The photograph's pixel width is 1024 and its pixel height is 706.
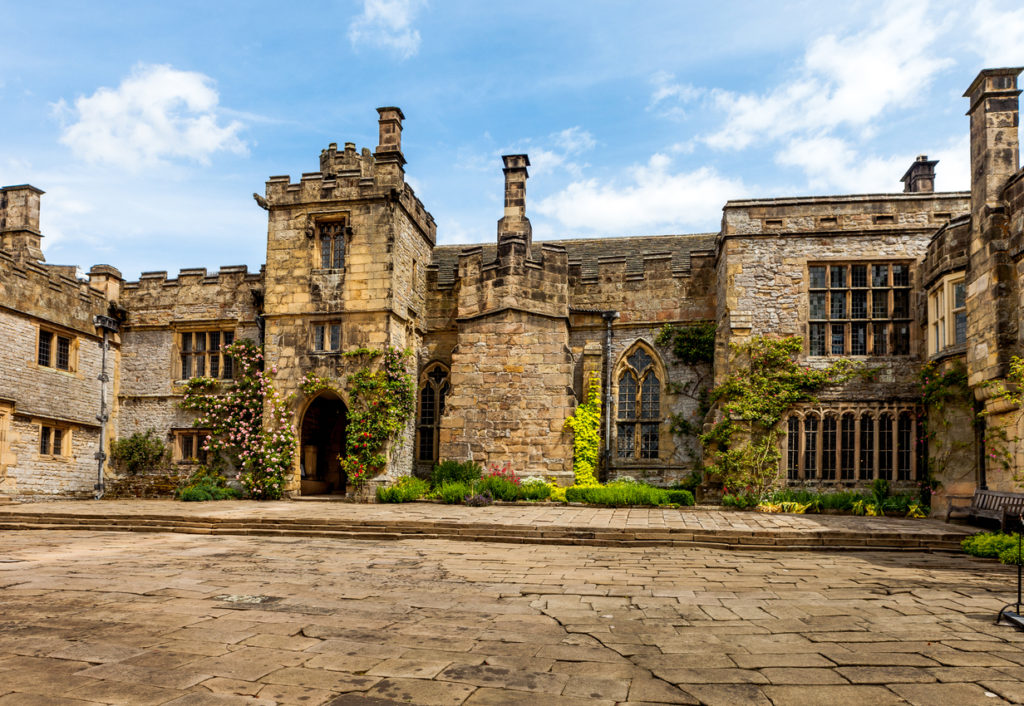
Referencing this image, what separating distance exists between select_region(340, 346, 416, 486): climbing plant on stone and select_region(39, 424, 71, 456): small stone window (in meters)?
7.72

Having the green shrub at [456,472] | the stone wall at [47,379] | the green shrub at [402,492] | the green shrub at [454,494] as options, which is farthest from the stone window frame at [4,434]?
the green shrub at [454,494]

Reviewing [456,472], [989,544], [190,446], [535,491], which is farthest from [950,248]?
[190,446]

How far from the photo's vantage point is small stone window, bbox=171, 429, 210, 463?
20734 mm

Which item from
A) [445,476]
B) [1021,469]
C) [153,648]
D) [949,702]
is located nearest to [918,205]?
[1021,469]

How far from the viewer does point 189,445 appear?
69.1ft

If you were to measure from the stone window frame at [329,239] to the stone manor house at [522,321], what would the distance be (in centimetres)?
→ 6

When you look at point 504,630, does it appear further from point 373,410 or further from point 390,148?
point 390,148

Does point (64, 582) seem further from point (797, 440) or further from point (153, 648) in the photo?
point (797, 440)

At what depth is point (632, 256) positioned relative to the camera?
22.5 m

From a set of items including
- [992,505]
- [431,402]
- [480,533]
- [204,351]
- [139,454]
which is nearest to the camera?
[992,505]

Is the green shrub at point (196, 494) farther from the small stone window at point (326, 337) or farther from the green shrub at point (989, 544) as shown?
the green shrub at point (989, 544)

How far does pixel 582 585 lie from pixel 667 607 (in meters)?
1.43

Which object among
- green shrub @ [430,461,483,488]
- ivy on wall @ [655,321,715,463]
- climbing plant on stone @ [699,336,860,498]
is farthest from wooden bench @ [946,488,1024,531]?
green shrub @ [430,461,483,488]

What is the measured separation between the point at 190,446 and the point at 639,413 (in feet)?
42.0
